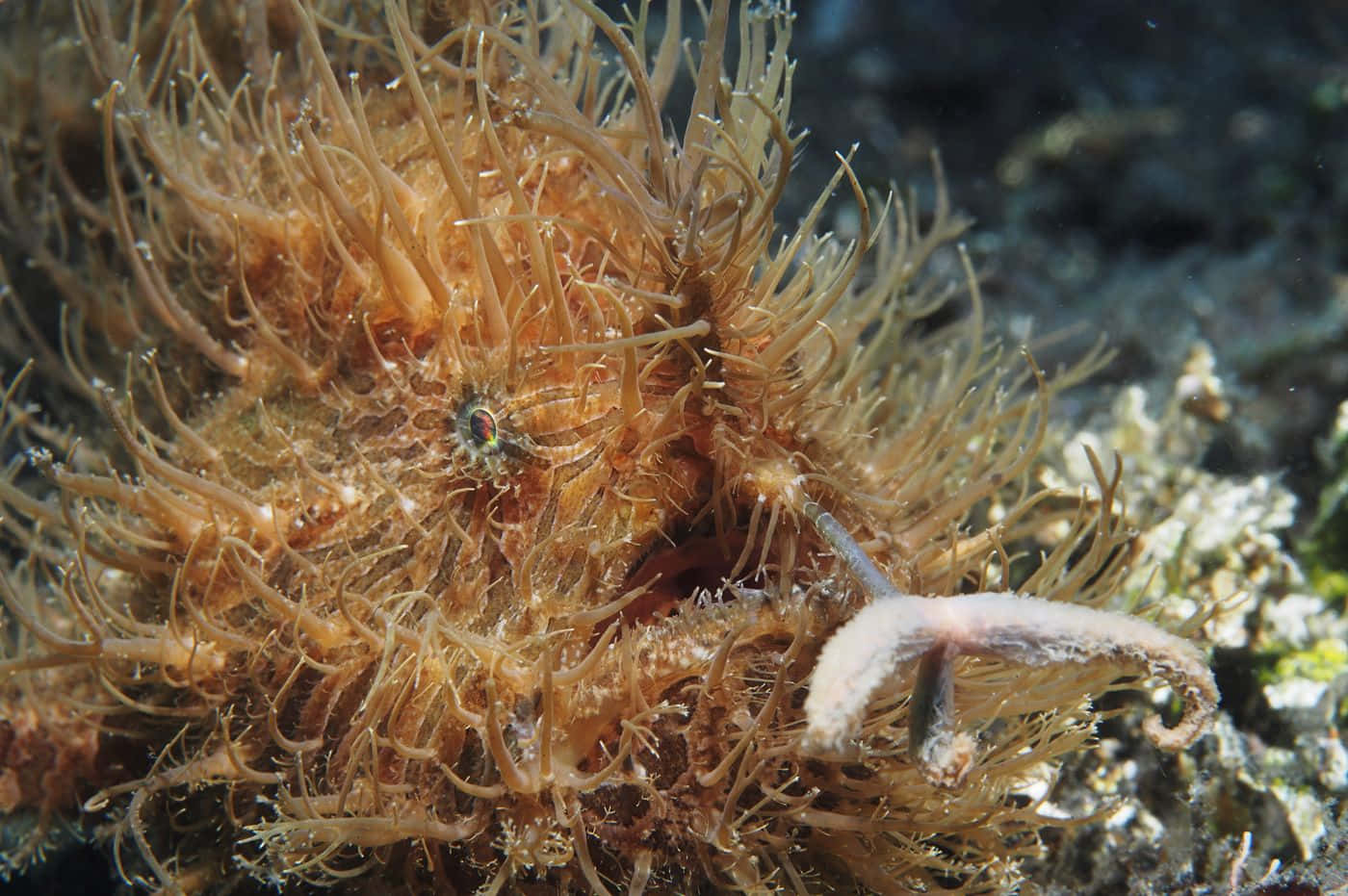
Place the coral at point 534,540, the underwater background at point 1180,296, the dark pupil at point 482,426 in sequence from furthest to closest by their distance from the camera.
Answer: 1. the underwater background at point 1180,296
2. the dark pupil at point 482,426
3. the coral at point 534,540

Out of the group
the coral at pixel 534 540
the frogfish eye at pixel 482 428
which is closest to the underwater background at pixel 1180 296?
the coral at pixel 534 540

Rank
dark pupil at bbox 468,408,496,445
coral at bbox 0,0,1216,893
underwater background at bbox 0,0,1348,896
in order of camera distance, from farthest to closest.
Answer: underwater background at bbox 0,0,1348,896, dark pupil at bbox 468,408,496,445, coral at bbox 0,0,1216,893

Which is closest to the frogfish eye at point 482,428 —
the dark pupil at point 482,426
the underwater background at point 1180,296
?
the dark pupil at point 482,426

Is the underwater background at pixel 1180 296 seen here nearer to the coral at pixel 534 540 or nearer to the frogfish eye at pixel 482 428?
the coral at pixel 534 540

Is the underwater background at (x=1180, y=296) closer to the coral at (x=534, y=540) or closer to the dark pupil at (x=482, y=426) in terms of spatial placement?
the coral at (x=534, y=540)

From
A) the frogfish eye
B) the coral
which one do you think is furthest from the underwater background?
the frogfish eye

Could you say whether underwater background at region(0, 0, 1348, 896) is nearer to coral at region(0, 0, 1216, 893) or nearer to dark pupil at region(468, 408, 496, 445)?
coral at region(0, 0, 1216, 893)

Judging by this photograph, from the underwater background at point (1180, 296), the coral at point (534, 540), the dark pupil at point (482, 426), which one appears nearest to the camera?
→ the coral at point (534, 540)

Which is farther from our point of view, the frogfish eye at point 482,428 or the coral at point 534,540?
the frogfish eye at point 482,428

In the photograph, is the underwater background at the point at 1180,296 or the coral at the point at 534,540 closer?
the coral at the point at 534,540
